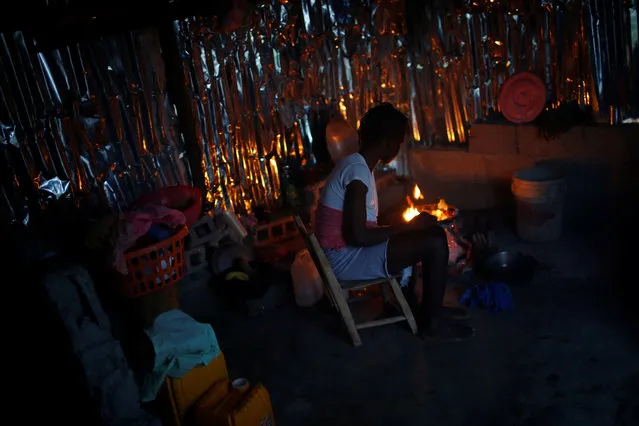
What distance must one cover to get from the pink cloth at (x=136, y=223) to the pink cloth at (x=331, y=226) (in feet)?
3.36

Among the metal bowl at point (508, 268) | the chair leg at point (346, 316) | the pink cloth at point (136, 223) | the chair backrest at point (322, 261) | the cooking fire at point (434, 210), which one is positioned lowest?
the metal bowl at point (508, 268)

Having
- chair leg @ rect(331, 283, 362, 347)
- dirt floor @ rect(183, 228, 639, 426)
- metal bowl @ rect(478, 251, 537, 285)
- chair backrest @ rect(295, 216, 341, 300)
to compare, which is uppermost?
chair backrest @ rect(295, 216, 341, 300)

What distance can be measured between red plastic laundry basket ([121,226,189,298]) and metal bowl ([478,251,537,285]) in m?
2.63

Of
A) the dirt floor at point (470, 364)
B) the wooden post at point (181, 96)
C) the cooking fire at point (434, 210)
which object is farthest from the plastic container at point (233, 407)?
the wooden post at point (181, 96)

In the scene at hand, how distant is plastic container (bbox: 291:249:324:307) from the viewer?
15.6ft

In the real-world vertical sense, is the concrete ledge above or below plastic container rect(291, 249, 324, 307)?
above

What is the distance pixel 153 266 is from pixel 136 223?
321 mm

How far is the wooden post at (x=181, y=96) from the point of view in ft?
16.6

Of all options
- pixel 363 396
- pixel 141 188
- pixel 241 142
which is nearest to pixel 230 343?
pixel 363 396

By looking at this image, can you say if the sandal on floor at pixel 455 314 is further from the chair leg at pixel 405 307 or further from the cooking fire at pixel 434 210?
the cooking fire at pixel 434 210

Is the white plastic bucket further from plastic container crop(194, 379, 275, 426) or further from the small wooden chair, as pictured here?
plastic container crop(194, 379, 275, 426)

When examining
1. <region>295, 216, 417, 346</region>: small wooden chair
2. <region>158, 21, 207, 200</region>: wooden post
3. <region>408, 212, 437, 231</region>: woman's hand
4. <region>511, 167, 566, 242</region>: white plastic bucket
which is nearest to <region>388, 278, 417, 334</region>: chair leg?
<region>295, 216, 417, 346</region>: small wooden chair

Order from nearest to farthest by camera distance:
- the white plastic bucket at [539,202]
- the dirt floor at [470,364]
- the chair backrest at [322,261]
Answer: the dirt floor at [470,364] → the chair backrest at [322,261] → the white plastic bucket at [539,202]

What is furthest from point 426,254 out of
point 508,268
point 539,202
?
point 539,202
